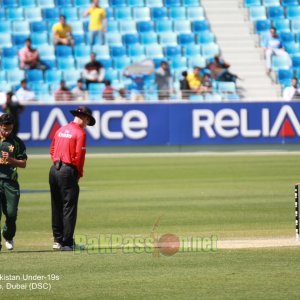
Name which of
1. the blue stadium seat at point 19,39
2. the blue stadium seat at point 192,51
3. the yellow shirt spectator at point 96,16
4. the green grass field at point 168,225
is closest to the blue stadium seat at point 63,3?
the yellow shirt spectator at point 96,16

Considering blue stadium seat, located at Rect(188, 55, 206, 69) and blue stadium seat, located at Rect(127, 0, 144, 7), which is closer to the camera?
blue stadium seat, located at Rect(188, 55, 206, 69)

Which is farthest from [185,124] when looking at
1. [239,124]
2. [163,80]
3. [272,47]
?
[272,47]

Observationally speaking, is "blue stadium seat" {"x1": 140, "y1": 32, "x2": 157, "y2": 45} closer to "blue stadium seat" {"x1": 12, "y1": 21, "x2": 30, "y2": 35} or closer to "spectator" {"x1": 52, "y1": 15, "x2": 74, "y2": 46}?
"spectator" {"x1": 52, "y1": 15, "x2": 74, "y2": 46}

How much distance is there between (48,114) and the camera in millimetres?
31906

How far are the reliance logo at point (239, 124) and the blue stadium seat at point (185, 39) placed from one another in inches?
152

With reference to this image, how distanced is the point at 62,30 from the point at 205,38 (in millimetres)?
4947

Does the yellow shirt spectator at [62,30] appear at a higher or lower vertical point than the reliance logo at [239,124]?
higher

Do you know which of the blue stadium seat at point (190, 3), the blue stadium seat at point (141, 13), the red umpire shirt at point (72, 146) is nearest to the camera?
the red umpire shirt at point (72, 146)

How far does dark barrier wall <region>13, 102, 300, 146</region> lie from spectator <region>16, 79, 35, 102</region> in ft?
1.90

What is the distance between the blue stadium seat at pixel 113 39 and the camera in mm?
35062

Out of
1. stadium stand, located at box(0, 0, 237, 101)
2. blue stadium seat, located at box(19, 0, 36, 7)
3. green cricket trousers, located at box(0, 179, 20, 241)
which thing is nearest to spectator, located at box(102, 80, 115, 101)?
stadium stand, located at box(0, 0, 237, 101)

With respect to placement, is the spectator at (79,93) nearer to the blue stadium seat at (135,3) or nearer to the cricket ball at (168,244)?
the blue stadium seat at (135,3)

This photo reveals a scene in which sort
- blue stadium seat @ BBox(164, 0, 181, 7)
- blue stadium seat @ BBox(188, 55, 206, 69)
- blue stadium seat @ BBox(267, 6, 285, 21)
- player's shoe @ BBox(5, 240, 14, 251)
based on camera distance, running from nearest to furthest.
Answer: player's shoe @ BBox(5, 240, 14, 251)
blue stadium seat @ BBox(188, 55, 206, 69)
blue stadium seat @ BBox(164, 0, 181, 7)
blue stadium seat @ BBox(267, 6, 285, 21)

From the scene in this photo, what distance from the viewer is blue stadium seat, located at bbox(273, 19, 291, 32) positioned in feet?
121
